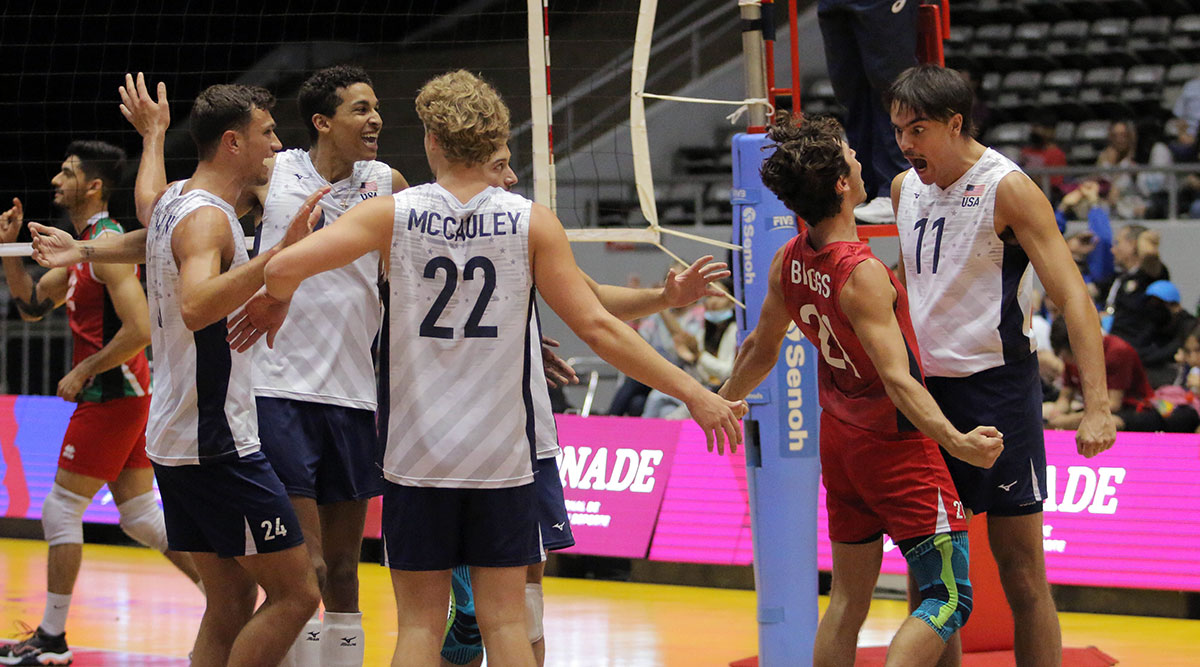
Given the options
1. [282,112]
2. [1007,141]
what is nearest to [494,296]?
[282,112]

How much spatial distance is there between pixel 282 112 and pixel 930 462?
33.7 feet

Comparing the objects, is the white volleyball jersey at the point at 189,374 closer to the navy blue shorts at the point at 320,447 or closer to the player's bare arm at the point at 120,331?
the navy blue shorts at the point at 320,447

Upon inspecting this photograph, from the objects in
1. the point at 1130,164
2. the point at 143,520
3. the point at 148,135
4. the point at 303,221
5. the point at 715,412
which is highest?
the point at 1130,164

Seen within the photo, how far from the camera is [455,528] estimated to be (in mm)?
3781

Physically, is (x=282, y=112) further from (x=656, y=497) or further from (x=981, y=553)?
(x=981, y=553)

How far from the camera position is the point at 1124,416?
28.6 feet

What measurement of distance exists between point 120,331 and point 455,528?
9.56ft

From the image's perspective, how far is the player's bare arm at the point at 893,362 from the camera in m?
3.98

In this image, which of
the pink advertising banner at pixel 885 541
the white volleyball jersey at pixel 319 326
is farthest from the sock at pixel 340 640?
the pink advertising banner at pixel 885 541

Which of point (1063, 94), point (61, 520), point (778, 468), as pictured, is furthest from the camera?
point (1063, 94)

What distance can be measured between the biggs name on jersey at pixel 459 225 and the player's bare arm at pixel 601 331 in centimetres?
8

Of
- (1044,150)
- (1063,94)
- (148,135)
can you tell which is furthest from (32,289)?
(1063,94)

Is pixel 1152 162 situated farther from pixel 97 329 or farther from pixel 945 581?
pixel 945 581

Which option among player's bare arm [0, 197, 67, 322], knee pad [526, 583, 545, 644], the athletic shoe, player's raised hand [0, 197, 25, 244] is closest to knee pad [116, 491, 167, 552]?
the athletic shoe
